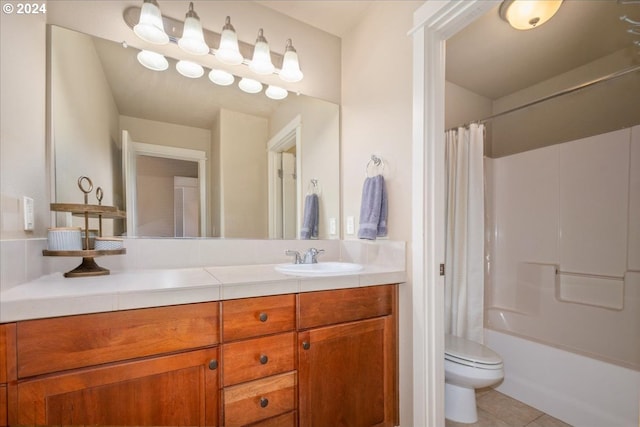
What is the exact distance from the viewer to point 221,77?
1.68m

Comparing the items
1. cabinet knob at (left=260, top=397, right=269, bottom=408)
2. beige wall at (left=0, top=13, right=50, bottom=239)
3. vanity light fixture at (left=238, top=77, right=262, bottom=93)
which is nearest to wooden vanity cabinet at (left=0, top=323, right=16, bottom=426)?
beige wall at (left=0, top=13, right=50, bottom=239)

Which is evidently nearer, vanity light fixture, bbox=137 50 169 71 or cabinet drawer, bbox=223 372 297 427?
cabinet drawer, bbox=223 372 297 427

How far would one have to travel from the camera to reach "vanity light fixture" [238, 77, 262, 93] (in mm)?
1744

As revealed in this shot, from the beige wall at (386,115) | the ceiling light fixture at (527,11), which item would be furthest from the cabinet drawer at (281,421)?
the ceiling light fixture at (527,11)

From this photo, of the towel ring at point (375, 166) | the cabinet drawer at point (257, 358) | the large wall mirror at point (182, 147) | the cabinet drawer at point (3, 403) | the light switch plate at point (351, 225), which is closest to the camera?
the cabinet drawer at point (3, 403)

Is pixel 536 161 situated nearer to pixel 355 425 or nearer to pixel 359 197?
pixel 359 197

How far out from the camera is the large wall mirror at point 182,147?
1307mm

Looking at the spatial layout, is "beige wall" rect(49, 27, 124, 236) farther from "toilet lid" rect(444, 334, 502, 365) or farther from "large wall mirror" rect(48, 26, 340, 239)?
"toilet lid" rect(444, 334, 502, 365)

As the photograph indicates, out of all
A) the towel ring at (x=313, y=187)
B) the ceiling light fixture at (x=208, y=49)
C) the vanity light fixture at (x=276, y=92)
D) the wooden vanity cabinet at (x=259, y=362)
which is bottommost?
the wooden vanity cabinet at (x=259, y=362)

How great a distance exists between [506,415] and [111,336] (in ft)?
6.98

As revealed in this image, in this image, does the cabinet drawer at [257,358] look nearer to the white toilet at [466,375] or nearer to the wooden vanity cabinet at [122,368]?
the wooden vanity cabinet at [122,368]

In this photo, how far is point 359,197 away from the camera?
180 cm

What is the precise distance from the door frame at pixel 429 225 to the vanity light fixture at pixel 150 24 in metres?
1.29

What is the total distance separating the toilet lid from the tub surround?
0.61 metres
